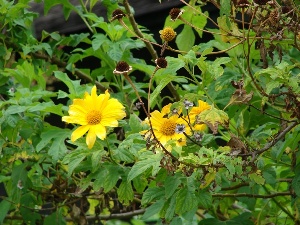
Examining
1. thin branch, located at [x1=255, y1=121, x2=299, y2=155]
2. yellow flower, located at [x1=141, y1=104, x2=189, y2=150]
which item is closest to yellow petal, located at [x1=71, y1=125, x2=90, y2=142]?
yellow flower, located at [x1=141, y1=104, x2=189, y2=150]

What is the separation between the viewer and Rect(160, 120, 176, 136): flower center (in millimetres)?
1887

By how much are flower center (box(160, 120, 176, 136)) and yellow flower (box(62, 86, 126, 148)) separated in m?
0.11

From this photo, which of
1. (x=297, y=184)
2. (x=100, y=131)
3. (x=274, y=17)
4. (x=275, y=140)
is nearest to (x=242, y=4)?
(x=274, y=17)

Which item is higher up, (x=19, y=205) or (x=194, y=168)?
(x=194, y=168)

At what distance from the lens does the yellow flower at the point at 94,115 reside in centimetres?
184

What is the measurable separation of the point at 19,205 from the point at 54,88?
98 centimetres

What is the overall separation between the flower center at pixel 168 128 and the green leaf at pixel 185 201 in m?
0.15

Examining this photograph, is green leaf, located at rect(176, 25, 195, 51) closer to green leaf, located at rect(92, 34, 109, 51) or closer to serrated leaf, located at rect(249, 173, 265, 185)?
green leaf, located at rect(92, 34, 109, 51)

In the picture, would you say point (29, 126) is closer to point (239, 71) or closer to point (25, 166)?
point (25, 166)

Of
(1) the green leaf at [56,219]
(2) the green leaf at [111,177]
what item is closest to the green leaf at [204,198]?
(2) the green leaf at [111,177]

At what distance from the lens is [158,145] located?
5.96 feet

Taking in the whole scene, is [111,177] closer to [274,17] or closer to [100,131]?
[100,131]

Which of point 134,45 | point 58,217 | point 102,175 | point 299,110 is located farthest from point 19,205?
point 299,110

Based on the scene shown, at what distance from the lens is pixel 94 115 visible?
1.84 meters
